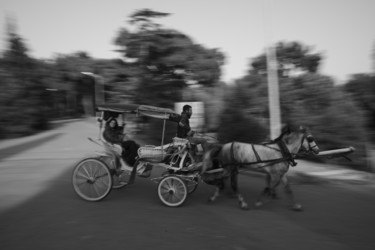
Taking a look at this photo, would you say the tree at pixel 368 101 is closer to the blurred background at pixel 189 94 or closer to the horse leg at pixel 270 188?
the blurred background at pixel 189 94

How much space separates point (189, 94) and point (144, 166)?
13218 millimetres

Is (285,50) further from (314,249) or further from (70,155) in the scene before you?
(314,249)

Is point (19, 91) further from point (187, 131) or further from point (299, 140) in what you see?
point (299, 140)

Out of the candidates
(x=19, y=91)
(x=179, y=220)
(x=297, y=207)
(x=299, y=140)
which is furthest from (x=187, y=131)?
(x=19, y=91)

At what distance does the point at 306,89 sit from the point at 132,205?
10.5 m

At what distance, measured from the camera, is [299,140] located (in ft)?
19.9

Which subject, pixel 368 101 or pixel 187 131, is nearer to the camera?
pixel 187 131

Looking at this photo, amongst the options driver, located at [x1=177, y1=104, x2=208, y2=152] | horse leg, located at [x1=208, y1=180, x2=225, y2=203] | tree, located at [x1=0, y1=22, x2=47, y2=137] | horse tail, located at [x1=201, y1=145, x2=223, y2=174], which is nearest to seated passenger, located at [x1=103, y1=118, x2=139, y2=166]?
driver, located at [x1=177, y1=104, x2=208, y2=152]

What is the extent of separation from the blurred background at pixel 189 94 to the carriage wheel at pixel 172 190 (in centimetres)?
337

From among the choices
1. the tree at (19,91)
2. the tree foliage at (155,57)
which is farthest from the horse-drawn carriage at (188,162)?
the tree at (19,91)

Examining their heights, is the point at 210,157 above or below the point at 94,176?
above

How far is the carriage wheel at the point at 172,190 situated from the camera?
589 centimetres

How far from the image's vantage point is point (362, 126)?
11.6 meters

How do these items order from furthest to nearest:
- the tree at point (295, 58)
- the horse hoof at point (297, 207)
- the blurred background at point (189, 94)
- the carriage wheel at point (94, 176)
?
the tree at point (295, 58) < the blurred background at point (189, 94) < the carriage wheel at point (94, 176) < the horse hoof at point (297, 207)
